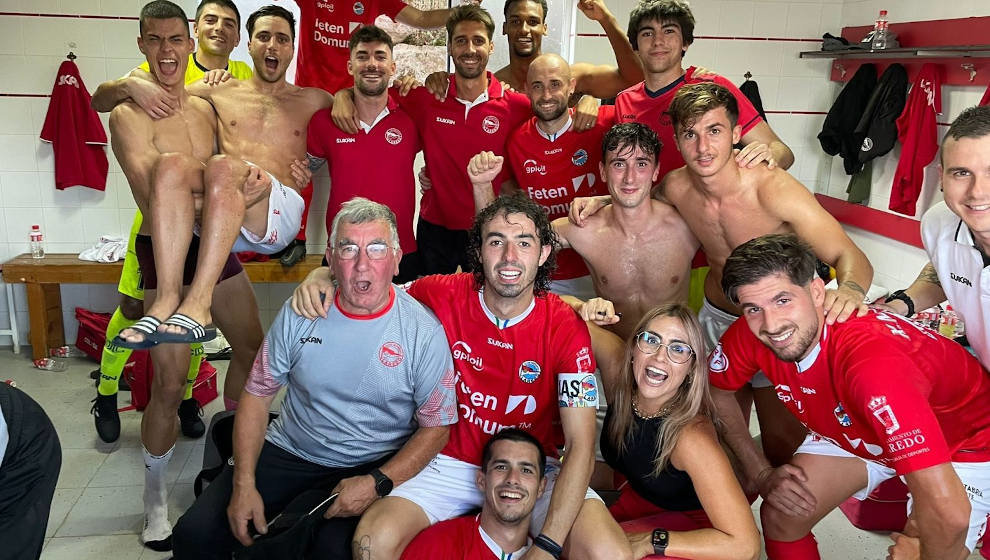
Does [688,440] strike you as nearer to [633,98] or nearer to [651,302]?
[651,302]

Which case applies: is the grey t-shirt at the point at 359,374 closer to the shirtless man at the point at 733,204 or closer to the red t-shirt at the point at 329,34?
the shirtless man at the point at 733,204

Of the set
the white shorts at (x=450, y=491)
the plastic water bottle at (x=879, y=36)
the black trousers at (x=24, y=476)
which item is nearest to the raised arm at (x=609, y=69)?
the plastic water bottle at (x=879, y=36)

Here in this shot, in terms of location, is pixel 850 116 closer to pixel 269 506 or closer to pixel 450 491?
pixel 450 491

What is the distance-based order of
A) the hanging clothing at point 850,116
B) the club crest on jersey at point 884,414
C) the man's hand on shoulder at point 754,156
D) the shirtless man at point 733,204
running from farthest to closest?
the hanging clothing at point 850,116
the man's hand on shoulder at point 754,156
the shirtless man at point 733,204
the club crest on jersey at point 884,414

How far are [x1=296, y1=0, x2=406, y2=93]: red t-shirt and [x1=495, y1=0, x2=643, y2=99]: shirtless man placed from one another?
0.97 m

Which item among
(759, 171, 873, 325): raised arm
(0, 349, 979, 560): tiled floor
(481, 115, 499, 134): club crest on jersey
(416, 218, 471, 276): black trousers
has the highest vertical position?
(481, 115, 499, 134): club crest on jersey

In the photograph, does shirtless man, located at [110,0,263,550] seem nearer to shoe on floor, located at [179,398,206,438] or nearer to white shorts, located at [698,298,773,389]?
shoe on floor, located at [179,398,206,438]

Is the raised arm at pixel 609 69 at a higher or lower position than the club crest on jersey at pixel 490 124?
higher

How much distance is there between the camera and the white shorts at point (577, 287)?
4.01 meters

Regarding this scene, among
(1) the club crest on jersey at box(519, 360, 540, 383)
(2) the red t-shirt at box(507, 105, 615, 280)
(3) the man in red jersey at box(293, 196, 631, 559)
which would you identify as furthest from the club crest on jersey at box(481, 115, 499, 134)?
(1) the club crest on jersey at box(519, 360, 540, 383)

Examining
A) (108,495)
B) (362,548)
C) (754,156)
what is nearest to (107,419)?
(108,495)

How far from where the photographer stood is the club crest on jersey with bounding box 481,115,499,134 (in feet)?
13.5

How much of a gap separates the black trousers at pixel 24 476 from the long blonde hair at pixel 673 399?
1.78 meters

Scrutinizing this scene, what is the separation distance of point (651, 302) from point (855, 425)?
3.61ft
